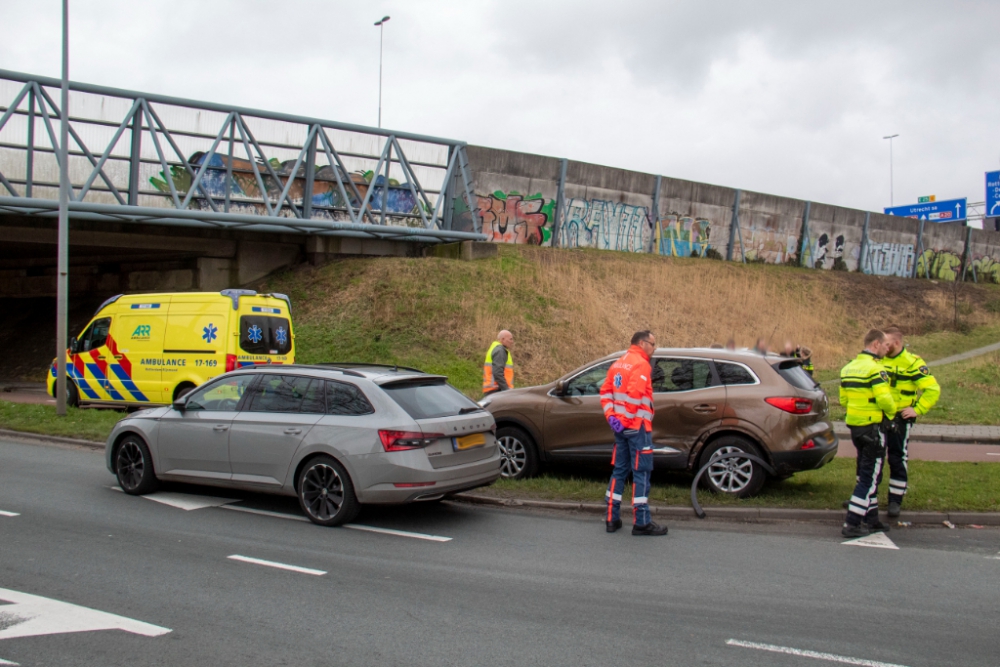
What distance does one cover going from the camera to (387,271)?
73.0ft

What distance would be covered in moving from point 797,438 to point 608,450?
194cm

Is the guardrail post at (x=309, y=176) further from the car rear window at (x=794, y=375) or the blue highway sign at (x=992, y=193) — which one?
the blue highway sign at (x=992, y=193)

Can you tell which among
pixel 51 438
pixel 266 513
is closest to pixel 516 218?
pixel 51 438

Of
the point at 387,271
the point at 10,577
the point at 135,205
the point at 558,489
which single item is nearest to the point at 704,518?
the point at 558,489

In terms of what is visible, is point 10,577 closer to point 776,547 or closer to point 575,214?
point 776,547

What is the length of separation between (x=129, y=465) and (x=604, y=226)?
71.5 feet

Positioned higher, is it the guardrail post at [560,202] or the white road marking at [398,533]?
the guardrail post at [560,202]

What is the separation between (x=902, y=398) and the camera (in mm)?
7574

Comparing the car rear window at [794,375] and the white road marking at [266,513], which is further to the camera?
the car rear window at [794,375]

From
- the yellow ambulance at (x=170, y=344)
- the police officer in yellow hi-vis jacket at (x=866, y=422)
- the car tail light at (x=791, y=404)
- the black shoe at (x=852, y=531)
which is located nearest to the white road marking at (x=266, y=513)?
the car tail light at (x=791, y=404)

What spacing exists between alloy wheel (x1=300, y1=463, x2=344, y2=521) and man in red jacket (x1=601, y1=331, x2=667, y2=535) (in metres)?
2.43

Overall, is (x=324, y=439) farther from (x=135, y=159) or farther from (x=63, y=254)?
(x=135, y=159)

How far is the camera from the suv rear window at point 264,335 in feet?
47.7

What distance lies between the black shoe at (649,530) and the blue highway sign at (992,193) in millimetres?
47462
